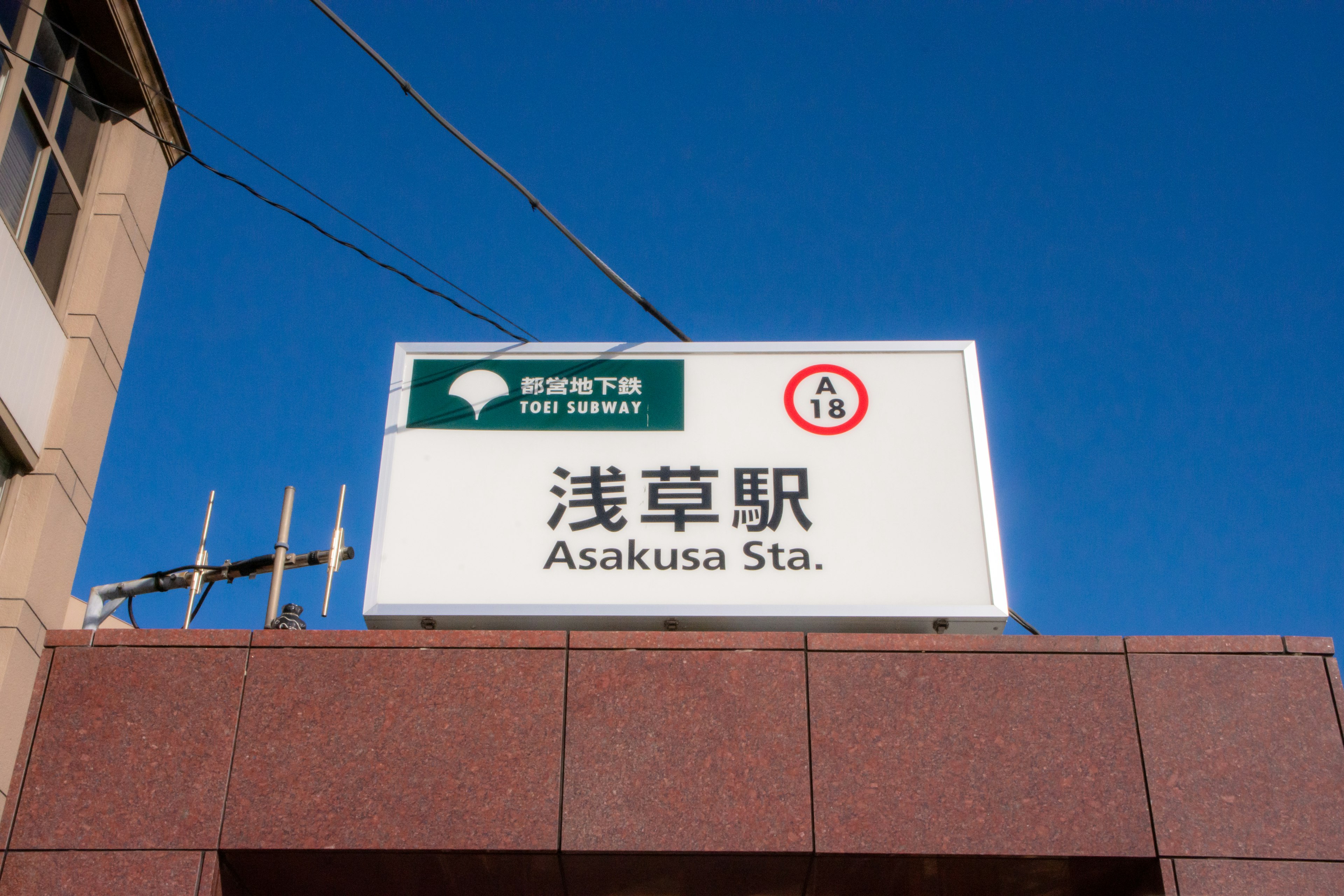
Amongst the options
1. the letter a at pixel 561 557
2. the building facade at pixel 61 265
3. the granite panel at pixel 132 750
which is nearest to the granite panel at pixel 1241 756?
the letter a at pixel 561 557

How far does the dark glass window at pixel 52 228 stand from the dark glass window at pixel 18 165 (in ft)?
0.41

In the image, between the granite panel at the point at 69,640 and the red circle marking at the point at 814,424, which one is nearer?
the granite panel at the point at 69,640

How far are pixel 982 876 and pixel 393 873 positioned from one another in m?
3.24

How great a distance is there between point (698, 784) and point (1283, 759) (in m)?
3.23

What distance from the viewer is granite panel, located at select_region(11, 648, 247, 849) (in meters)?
6.88

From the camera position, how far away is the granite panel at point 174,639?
7414 mm

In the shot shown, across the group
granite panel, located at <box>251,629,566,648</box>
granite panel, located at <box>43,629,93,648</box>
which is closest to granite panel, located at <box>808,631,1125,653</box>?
granite panel, located at <box>251,629,566,648</box>

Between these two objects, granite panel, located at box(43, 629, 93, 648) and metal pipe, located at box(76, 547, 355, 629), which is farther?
metal pipe, located at box(76, 547, 355, 629)

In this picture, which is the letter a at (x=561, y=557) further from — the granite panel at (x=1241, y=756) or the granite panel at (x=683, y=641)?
the granite panel at (x=1241, y=756)

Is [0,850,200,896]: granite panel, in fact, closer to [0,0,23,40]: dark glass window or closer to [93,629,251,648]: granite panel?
[93,629,251,648]: granite panel

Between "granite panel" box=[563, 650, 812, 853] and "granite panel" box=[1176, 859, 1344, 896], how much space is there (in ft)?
6.68

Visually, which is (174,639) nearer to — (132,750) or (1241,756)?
(132,750)

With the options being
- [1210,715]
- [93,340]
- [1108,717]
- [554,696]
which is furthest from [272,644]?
[1210,715]

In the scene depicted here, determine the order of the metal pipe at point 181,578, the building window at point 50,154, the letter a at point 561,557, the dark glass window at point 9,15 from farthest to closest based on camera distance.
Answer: the metal pipe at point 181,578 < the letter a at point 561,557 < the building window at point 50,154 < the dark glass window at point 9,15
